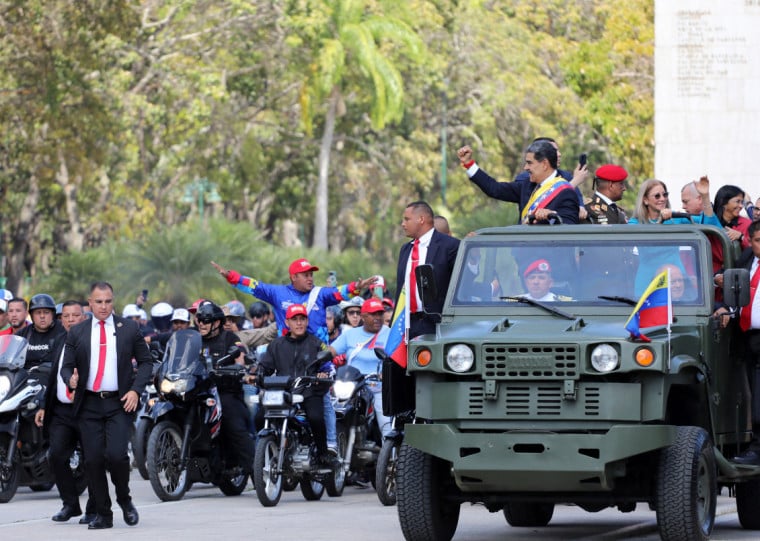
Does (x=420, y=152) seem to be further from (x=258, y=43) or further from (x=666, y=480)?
(x=666, y=480)

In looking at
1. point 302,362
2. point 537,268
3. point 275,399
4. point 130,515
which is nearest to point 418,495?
point 537,268

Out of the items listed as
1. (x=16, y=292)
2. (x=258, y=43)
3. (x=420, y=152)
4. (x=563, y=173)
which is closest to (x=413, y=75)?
(x=420, y=152)

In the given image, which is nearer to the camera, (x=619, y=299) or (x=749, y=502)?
(x=619, y=299)

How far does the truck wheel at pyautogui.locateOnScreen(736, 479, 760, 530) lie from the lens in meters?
12.6

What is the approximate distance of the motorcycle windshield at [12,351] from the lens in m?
16.8

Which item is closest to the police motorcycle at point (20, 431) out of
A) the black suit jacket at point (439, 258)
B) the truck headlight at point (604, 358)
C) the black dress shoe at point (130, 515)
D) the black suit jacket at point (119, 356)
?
the black dress shoe at point (130, 515)

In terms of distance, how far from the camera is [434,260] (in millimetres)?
13195

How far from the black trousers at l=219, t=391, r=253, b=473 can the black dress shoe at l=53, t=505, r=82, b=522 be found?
8.88 ft

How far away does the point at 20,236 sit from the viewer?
5347 cm

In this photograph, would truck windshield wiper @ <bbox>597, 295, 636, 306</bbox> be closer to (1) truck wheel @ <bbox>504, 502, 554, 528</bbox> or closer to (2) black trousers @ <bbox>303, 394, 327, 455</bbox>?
→ (1) truck wheel @ <bbox>504, 502, 554, 528</bbox>

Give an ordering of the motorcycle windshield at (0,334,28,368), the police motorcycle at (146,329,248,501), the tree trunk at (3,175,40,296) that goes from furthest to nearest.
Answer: the tree trunk at (3,175,40,296)
the motorcycle windshield at (0,334,28,368)
the police motorcycle at (146,329,248,501)

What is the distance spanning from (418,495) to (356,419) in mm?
5791

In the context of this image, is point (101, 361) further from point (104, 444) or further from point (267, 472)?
point (267, 472)

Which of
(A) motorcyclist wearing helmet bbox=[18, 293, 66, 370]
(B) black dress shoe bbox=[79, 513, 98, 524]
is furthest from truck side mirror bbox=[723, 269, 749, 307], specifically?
(A) motorcyclist wearing helmet bbox=[18, 293, 66, 370]
